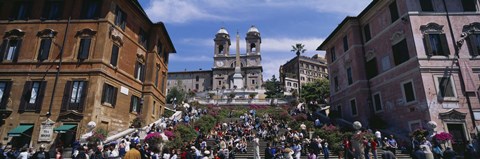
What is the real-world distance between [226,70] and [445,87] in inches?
3044

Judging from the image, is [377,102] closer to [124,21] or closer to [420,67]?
→ [420,67]

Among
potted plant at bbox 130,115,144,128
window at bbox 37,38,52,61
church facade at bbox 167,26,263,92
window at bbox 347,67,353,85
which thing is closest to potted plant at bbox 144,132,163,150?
potted plant at bbox 130,115,144,128

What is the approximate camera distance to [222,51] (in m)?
99.8

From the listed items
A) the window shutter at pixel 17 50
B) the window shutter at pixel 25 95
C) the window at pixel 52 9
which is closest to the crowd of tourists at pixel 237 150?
the window shutter at pixel 25 95

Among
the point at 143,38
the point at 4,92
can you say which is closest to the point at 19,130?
the point at 4,92

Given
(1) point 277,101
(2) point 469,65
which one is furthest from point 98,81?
(1) point 277,101

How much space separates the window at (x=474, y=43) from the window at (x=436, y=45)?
171 cm

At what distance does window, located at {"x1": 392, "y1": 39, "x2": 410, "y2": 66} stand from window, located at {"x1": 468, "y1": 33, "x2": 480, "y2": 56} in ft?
14.1

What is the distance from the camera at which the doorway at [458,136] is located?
17.8 meters

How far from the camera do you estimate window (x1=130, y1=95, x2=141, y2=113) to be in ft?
78.3

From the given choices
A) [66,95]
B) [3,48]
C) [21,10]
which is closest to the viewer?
[66,95]

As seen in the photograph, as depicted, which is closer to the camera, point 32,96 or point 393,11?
point 32,96

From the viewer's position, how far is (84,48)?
20.8 metres

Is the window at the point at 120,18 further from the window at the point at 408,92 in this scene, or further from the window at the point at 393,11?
the window at the point at 408,92
